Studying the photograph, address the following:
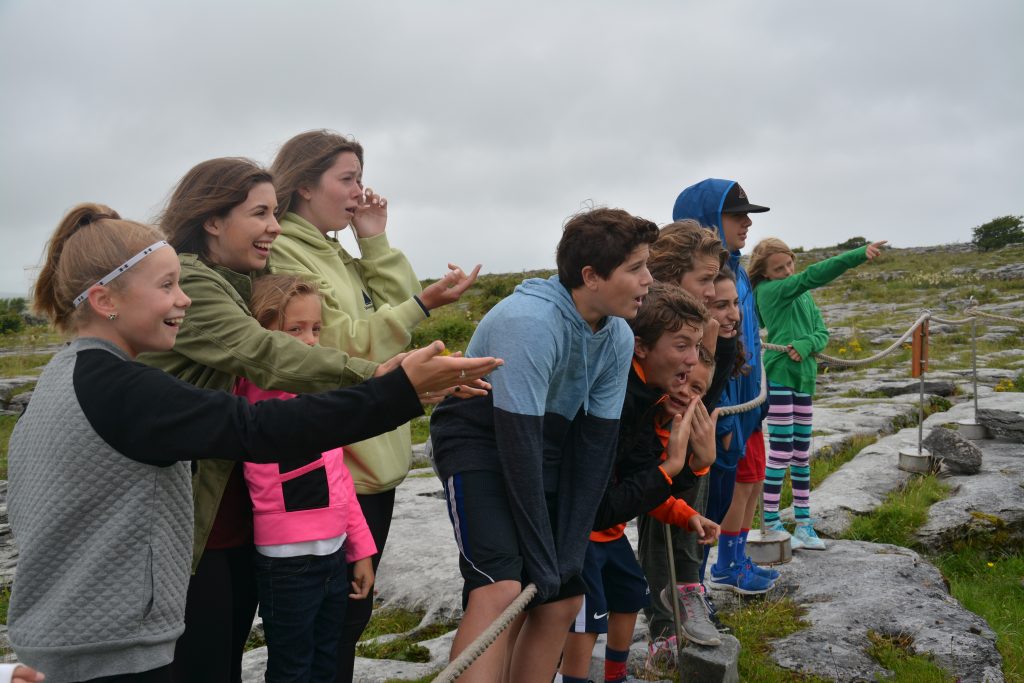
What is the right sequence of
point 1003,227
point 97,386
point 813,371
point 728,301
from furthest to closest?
point 1003,227, point 813,371, point 728,301, point 97,386

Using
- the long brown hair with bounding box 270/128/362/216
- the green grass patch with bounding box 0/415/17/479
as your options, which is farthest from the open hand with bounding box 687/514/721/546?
the green grass patch with bounding box 0/415/17/479

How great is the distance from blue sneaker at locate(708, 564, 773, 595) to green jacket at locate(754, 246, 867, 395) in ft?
5.14

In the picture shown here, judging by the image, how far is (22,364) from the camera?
57.7ft

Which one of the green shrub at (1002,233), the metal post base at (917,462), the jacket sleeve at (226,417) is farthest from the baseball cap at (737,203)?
the green shrub at (1002,233)

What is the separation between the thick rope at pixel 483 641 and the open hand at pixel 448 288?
40.2 inches

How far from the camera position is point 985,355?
1599cm

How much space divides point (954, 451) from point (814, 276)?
308cm

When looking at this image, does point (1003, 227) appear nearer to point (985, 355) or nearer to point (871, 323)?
point (871, 323)

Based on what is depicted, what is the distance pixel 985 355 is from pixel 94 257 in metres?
17.4

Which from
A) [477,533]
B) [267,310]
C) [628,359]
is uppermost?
[267,310]

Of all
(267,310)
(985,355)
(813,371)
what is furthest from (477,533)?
(985,355)

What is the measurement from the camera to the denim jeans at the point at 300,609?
2484 mm

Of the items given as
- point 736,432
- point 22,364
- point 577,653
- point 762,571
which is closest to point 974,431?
point 762,571

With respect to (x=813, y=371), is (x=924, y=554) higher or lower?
lower
